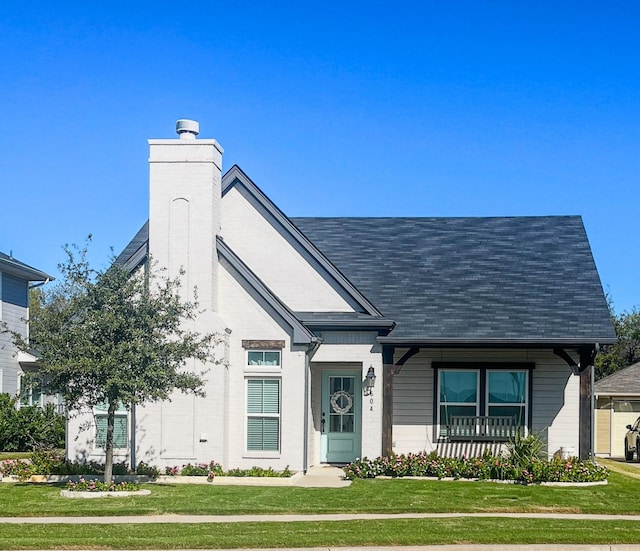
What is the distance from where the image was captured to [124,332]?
61.2ft

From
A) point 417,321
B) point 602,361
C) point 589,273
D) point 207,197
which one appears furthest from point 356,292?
point 602,361

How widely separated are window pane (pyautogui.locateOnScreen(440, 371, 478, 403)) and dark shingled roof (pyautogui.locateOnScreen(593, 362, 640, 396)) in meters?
10.6

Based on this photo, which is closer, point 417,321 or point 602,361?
point 417,321

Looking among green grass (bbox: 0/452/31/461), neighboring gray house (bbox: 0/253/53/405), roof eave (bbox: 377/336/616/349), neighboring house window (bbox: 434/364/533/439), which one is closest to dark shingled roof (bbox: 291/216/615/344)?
roof eave (bbox: 377/336/616/349)

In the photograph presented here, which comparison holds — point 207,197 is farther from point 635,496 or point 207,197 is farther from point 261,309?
point 635,496

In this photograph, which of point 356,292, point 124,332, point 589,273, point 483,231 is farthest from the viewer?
point 483,231

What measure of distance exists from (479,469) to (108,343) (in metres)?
8.40

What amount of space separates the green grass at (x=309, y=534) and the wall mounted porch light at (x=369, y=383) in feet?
24.8

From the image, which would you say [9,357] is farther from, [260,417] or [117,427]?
[260,417]

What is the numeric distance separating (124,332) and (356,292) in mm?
6980

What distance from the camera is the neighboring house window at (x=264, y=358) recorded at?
22688 mm

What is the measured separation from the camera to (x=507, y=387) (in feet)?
79.8

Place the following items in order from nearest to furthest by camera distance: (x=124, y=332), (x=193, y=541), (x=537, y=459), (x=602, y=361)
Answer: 1. (x=193, y=541)
2. (x=124, y=332)
3. (x=537, y=459)
4. (x=602, y=361)

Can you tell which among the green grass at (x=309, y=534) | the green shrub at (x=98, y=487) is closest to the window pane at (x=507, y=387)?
the green grass at (x=309, y=534)
